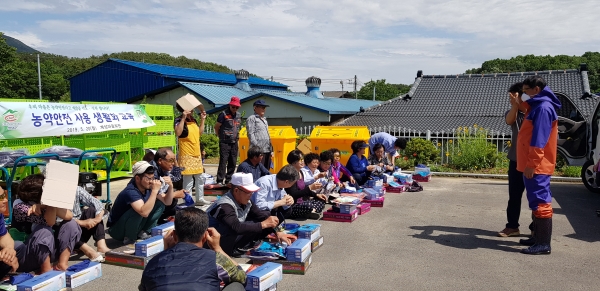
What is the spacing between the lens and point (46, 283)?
402 cm

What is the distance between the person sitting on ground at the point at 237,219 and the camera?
16.1ft

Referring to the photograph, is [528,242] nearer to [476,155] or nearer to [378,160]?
[378,160]

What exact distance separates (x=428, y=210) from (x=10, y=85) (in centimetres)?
5250

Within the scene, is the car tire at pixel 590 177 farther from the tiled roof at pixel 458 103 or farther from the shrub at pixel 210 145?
the shrub at pixel 210 145

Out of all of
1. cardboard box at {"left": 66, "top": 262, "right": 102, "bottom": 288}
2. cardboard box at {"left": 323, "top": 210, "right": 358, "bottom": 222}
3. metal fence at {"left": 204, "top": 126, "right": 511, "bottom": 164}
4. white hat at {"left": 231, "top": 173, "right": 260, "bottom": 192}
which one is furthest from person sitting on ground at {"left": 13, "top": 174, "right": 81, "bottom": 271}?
metal fence at {"left": 204, "top": 126, "right": 511, "bottom": 164}

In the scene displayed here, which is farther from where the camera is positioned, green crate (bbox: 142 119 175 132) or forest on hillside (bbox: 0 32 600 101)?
forest on hillside (bbox: 0 32 600 101)

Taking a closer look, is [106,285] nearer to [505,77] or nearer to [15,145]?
[15,145]

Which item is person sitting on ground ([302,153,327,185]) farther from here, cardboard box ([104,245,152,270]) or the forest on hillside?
the forest on hillside

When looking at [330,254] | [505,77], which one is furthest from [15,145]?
[505,77]

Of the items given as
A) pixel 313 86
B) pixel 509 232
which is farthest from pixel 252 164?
pixel 313 86

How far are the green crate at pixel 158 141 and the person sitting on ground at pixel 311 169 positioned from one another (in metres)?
6.22

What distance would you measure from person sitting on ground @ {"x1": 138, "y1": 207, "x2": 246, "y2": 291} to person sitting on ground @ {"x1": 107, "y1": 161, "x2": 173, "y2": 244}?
217 cm

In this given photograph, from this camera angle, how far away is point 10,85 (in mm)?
48875

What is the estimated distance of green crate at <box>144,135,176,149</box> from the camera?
1265cm
